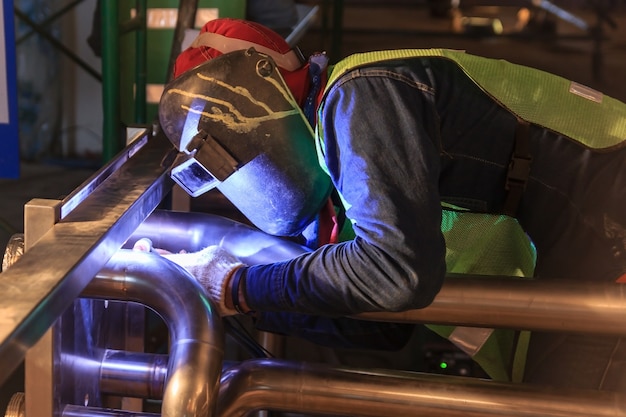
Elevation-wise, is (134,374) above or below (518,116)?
below

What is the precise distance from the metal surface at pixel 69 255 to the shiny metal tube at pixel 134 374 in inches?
9.5

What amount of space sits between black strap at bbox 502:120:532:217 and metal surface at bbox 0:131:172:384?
1.76 feet

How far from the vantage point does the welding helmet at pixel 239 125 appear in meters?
1.19

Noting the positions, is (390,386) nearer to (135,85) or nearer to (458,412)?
(458,412)

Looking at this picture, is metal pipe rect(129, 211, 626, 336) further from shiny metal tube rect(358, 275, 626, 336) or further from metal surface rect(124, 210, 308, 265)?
metal surface rect(124, 210, 308, 265)

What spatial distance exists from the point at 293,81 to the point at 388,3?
181 inches

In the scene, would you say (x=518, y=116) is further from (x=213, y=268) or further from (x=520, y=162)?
(x=213, y=268)

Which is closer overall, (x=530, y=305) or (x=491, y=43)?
(x=530, y=305)

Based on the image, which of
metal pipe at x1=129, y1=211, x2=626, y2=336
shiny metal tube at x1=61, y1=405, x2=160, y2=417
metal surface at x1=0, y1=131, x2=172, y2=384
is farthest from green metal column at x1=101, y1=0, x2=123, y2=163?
metal pipe at x1=129, y1=211, x2=626, y2=336

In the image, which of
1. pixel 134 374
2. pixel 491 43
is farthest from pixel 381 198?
pixel 491 43

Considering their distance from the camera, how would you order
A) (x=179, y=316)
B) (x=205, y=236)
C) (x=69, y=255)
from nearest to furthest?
(x=69, y=255), (x=179, y=316), (x=205, y=236)

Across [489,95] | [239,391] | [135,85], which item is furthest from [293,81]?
[135,85]

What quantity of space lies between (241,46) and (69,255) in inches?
19.9

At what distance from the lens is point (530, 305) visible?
109 centimetres
